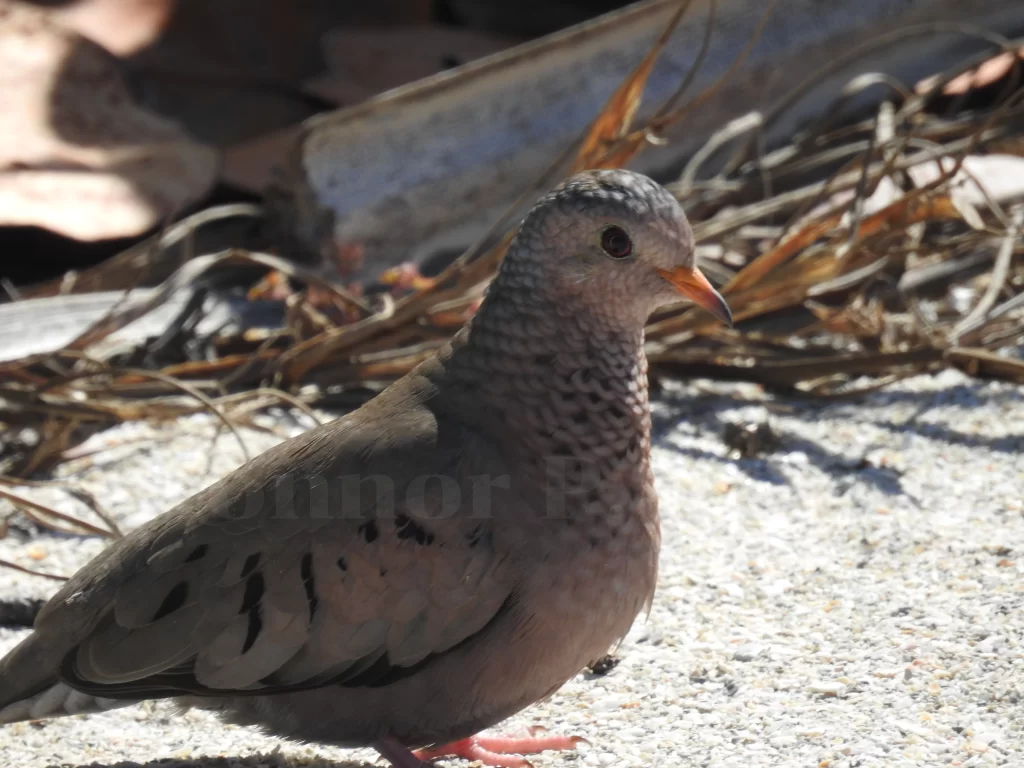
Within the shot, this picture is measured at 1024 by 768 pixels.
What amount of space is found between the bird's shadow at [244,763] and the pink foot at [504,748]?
6.0 inches

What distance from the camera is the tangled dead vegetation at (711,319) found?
382 cm

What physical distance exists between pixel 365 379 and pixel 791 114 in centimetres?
226

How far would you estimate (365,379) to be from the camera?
157 inches

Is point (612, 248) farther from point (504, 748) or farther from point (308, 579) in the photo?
point (504, 748)

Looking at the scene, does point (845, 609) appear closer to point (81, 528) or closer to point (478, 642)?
point (478, 642)

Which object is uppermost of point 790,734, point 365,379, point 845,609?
point 365,379

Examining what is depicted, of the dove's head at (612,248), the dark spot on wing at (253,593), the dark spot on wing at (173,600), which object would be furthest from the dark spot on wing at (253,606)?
the dove's head at (612,248)

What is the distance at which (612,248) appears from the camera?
239 cm

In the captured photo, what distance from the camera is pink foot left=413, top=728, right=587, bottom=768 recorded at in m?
2.47

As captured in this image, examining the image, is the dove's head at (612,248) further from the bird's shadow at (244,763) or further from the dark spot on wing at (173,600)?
the bird's shadow at (244,763)

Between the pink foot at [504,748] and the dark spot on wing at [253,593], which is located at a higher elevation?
the dark spot on wing at [253,593]

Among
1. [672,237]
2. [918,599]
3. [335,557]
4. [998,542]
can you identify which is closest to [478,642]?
[335,557]

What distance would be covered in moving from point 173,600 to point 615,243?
971 millimetres

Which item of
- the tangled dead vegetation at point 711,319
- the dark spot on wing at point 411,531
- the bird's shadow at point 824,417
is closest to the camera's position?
the dark spot on wing at point 411,531
